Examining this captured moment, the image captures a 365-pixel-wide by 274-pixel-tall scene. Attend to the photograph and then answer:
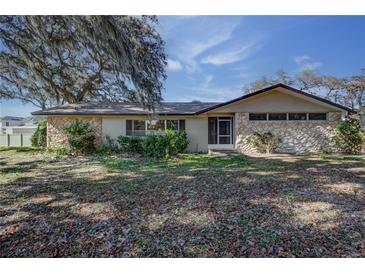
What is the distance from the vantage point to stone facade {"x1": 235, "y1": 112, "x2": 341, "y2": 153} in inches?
488

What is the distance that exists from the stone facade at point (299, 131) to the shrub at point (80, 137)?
28.3ft

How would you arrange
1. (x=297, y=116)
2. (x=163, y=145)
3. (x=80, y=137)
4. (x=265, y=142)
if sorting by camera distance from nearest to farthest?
(x=163, y=145), (x=80, y=137), (x=265, y=142), (x=297, y=116)

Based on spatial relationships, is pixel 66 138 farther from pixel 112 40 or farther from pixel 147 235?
pixel 147 235

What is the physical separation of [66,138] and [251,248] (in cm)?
1341

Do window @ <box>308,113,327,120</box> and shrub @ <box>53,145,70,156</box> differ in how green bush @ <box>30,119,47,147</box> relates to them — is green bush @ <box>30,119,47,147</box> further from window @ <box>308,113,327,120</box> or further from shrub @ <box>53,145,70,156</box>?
window @ <box>308,113,327,120</box>

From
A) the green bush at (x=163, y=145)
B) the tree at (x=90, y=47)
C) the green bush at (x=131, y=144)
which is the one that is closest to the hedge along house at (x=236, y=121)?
the green bush at (x=131, y=144)

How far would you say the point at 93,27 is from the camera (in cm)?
552

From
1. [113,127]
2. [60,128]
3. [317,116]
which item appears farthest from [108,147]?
[317,116]

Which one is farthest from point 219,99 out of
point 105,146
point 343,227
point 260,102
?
point 343,227

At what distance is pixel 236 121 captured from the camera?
12.7 metres

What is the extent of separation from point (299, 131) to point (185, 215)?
10869mm

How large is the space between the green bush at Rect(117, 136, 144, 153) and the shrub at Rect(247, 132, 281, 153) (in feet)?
21.2

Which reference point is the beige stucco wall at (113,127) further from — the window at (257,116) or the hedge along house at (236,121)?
the window at (257,116)

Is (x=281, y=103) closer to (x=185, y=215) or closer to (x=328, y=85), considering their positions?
(x=185, y=215)
